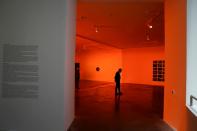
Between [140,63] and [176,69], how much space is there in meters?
13.1

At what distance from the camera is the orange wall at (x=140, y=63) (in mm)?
17234

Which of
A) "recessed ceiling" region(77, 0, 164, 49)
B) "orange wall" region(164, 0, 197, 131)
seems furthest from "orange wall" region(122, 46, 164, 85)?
"orange wall" region(164, 0, 197, 131)

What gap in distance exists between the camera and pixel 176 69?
16.1 ft

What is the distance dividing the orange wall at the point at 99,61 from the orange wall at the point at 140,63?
0.98 meters

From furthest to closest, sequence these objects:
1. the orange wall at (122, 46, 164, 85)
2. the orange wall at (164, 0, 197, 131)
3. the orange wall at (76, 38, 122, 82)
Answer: the orange wall at (76, 38, 122, 82)
the orange wall at (122, 46, 164, 85)
the orange wall at (164, 0, 197, 131)

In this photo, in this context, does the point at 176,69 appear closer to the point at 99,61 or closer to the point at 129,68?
the point at 129,68

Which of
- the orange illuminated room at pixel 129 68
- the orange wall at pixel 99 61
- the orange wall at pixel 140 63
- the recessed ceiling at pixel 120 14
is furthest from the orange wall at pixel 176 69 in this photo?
the orange wall at pixel 99 61

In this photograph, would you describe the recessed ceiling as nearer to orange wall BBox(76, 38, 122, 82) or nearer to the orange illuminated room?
the orange illuminated room

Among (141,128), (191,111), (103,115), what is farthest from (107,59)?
(191,111)

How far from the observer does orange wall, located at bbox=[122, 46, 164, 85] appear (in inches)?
679

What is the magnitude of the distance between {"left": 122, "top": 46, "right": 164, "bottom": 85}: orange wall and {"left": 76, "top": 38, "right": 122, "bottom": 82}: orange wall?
982mm

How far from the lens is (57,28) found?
4715 mm

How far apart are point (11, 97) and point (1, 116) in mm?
551

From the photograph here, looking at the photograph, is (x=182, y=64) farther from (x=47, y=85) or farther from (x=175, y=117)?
(x=47, y=85)
